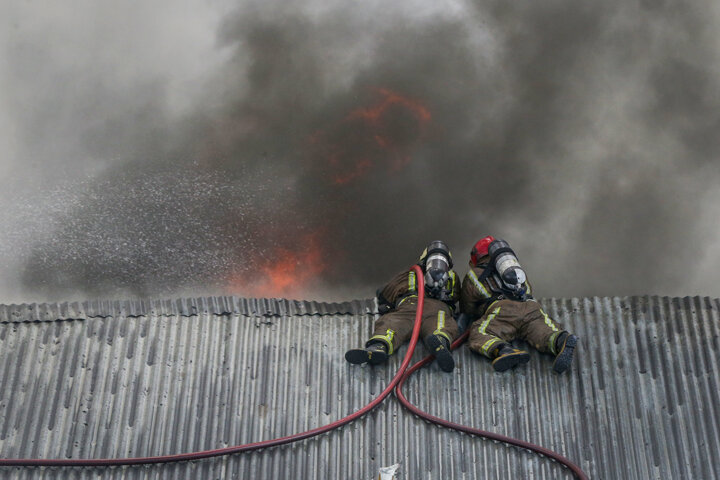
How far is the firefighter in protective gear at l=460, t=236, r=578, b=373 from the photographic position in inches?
291

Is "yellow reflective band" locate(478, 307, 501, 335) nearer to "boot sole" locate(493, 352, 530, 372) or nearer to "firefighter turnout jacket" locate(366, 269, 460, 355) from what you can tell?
"firefighter turnout jacket" locate(366, 269, 460, 355)

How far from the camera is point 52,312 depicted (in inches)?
324

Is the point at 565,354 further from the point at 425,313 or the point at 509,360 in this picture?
the point at 425,313

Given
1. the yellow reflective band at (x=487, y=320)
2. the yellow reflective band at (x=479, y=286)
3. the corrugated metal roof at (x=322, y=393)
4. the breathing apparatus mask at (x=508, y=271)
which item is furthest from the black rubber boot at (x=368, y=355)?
the breathing apparatus mask at (x=508, y=271)

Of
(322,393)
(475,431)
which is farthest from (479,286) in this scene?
(322,393)

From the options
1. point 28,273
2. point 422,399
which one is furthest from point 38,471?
point 28,273

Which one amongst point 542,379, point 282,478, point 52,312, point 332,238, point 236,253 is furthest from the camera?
point 332,238

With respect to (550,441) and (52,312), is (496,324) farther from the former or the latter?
(52,312)

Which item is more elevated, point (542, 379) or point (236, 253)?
point (236, 253)

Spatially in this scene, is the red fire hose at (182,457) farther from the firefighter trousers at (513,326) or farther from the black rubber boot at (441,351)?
the firefighter trousers at (513,326)

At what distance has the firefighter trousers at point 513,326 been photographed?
24.9 feet

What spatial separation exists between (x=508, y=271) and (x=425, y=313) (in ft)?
3.36

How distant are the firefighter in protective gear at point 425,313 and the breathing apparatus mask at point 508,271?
1.80 ft

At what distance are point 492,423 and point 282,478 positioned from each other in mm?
2135
